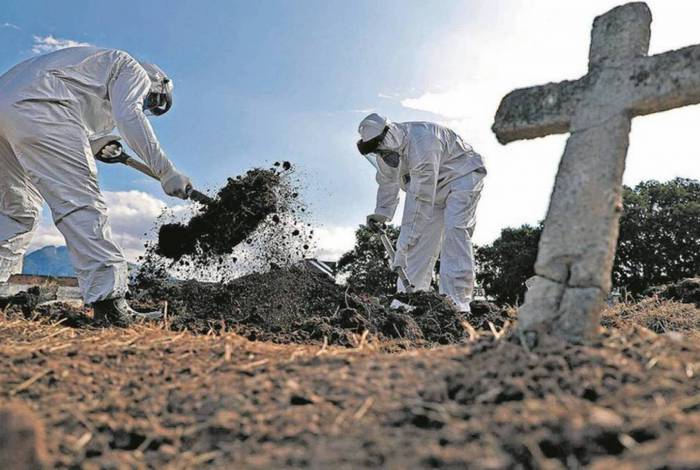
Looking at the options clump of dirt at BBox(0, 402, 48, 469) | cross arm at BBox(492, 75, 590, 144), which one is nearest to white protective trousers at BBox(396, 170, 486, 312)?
cross arm at BBox(492, 75, 590, 144)

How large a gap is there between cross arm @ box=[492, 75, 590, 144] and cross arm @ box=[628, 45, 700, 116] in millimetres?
199

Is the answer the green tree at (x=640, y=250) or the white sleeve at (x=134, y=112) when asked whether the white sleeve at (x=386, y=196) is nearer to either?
the white sleeve at (x=134, y=112)

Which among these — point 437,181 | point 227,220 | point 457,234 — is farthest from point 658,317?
point 227,220

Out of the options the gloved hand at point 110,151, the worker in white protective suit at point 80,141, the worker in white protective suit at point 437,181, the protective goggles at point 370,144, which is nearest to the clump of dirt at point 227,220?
the gloved hand at point 110,151

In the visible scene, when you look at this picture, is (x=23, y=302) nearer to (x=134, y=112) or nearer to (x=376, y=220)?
(x=134, y=112)

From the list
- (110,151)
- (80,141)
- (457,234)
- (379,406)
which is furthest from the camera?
(457,234)

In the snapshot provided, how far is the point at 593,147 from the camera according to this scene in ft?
7.25

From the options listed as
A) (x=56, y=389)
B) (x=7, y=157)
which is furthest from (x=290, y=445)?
(x=7, y=157)

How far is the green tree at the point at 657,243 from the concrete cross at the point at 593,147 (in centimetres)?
2203

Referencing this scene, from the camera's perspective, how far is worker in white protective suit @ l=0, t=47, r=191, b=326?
13.1ft

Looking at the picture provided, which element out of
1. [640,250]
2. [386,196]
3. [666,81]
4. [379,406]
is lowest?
[379,406]

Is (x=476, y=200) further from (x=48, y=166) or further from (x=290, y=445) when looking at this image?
(x=290, y=445)

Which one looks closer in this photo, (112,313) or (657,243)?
(112,313)

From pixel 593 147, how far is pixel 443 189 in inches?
192
